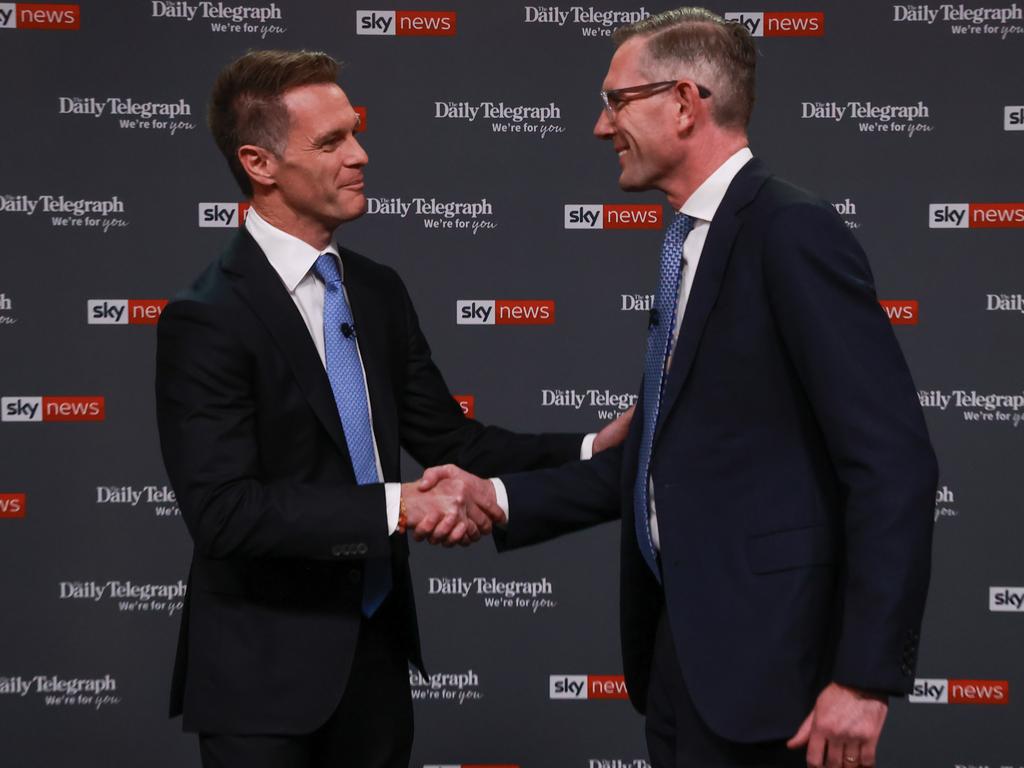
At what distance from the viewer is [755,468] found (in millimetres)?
1669

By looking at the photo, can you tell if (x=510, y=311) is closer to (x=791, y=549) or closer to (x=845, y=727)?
(x=791, y=549)

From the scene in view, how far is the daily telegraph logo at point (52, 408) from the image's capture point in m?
3.82

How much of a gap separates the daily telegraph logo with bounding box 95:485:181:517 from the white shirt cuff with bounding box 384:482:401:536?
2116mm

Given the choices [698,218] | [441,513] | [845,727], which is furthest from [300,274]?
[845,727]

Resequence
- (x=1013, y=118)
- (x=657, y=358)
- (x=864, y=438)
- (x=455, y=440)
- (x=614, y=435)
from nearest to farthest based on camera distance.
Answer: (x=864, y=438), (x=657, y=358), (x=614, y=435), (x=455, y=440), (x=1013, y=118)

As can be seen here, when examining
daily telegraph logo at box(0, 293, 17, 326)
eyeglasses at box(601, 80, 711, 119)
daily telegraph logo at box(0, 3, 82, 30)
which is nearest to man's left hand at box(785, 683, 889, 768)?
→ eyeglasses at box(601, 80, 711, 119)

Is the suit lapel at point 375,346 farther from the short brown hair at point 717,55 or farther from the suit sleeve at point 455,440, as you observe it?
the short brown hair at point 717,55

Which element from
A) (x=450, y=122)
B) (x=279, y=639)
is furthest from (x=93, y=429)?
(x=279, y=639)

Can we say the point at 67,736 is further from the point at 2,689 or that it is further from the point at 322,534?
the point at 322,534

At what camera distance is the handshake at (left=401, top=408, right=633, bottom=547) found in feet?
6.56

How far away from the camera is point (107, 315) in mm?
3834

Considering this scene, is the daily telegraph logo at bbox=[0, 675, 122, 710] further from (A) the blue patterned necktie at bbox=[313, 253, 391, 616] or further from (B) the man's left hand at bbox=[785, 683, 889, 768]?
(B) the man's left hand at bbox=[785, 683, 889, 768]

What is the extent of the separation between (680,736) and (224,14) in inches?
119

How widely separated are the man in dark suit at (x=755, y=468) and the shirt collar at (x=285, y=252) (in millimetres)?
650
